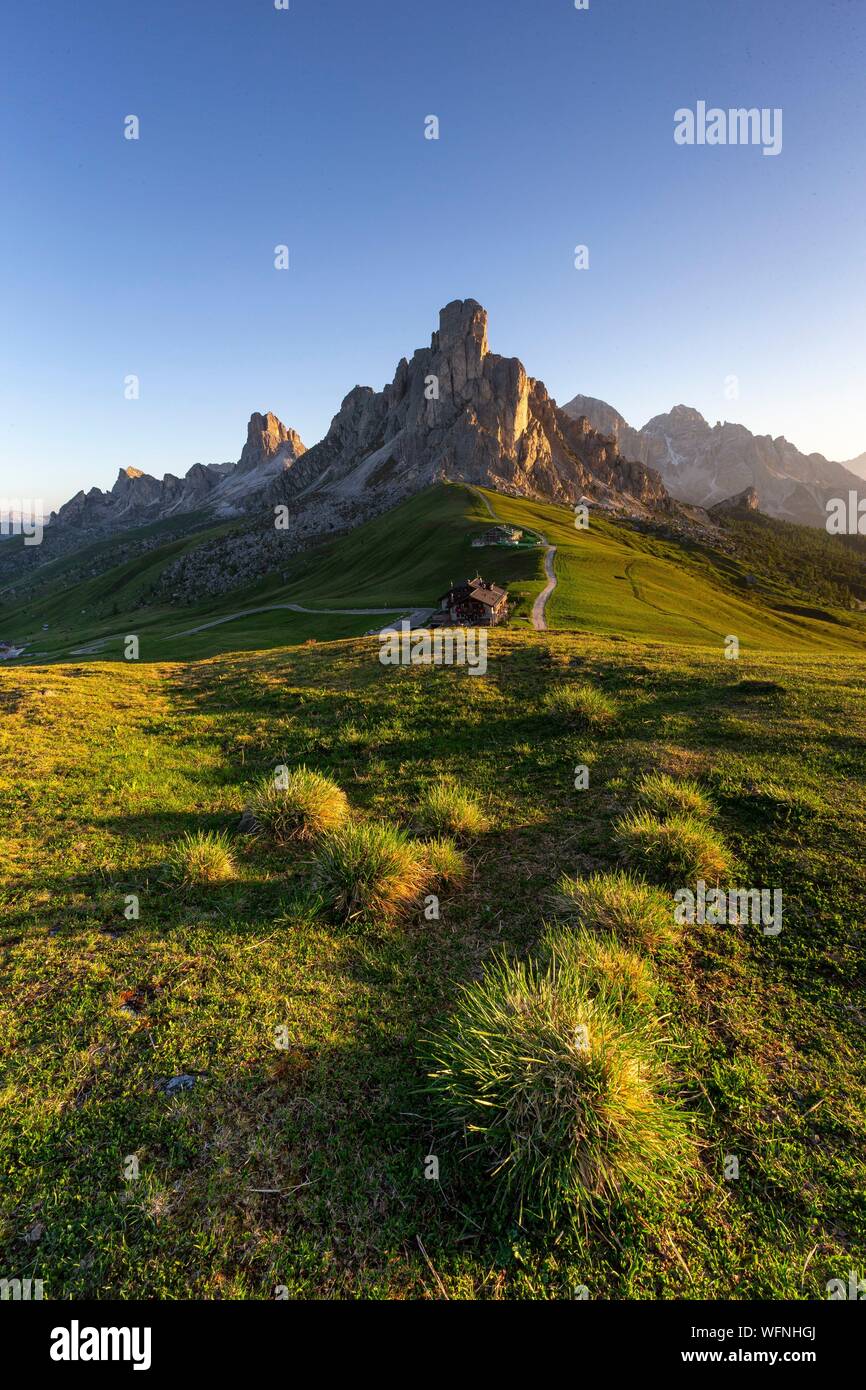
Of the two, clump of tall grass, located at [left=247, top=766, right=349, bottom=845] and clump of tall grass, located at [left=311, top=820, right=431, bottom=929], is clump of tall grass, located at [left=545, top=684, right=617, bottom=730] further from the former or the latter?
clump of tall grass, located at [left=311, top=820, right=431, bottom=929]

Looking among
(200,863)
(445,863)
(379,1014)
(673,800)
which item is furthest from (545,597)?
(379,1014)

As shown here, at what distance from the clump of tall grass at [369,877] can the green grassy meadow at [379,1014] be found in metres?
0.34

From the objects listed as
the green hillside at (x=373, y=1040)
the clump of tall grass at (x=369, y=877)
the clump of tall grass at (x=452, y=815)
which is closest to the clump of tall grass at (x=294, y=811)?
the green hillside at (x=373, y=1040)

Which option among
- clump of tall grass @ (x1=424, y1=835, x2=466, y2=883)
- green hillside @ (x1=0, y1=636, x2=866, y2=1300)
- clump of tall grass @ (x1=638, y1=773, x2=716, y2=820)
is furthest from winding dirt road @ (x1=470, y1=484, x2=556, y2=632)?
clump of tall grass @ (x1=424, y1=835, x2=466, y2=883)

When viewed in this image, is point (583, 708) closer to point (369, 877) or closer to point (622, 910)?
point (622, 910)

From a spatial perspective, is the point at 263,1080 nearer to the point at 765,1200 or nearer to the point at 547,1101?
the point at 547,1101

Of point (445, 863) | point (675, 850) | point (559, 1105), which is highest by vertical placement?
point (675, 850)

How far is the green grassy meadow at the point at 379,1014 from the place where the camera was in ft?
13.2

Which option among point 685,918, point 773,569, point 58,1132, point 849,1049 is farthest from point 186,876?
point 773,569

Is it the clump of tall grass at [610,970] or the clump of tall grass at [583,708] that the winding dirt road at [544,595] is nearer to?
the clump of tall grass at [583,708]

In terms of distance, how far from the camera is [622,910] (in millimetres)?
7168

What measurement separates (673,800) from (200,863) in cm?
865

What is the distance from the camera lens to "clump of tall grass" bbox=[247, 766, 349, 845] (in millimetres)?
10039

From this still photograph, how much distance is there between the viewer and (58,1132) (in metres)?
4.81
